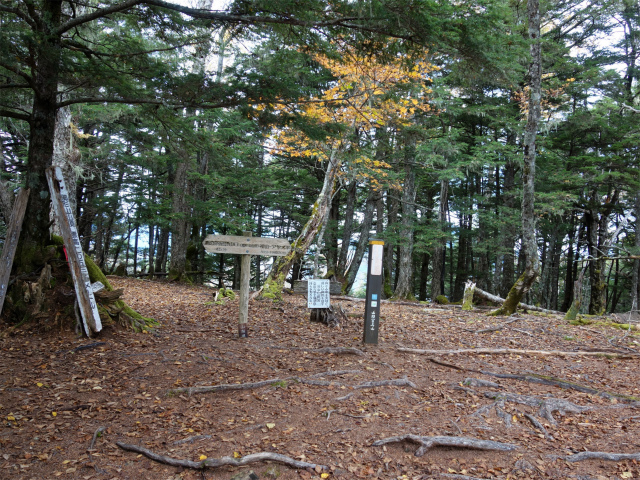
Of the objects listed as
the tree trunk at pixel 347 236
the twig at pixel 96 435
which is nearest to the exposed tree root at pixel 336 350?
the twig at pixel 96 435

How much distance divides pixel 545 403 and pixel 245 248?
15.4 ft

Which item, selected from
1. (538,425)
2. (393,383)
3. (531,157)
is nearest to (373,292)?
(393,383)

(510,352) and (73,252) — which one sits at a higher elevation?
(73,252)

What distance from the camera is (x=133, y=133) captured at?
49.7ft

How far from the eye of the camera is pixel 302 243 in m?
11.2

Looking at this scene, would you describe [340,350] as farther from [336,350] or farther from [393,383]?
[393,383]

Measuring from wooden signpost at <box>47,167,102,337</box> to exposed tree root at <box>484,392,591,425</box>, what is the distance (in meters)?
5.47

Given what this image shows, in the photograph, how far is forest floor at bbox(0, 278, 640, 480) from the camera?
3.33m

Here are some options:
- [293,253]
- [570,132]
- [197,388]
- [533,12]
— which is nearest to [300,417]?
[197,388]

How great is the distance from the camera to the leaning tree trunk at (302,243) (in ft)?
34.7

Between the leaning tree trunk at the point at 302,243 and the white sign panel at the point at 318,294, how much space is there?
2.53m

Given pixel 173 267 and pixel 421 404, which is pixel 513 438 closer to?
pixel 421 404

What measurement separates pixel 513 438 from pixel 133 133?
15771 millimetres

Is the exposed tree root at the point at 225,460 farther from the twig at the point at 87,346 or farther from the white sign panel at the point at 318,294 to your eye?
the white sign panel at the point at 318,294
